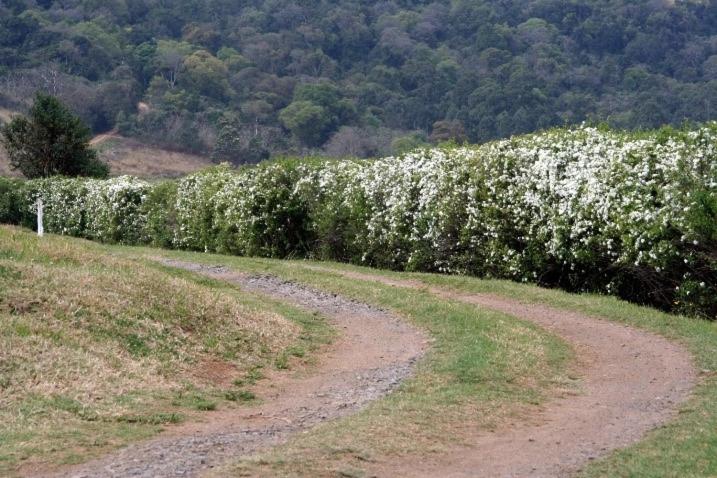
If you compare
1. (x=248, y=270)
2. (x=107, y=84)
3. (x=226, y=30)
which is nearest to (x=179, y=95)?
(x=107, y=84)

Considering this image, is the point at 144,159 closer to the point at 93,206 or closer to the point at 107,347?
the point at 93,206

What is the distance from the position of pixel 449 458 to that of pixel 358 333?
22.1 ft

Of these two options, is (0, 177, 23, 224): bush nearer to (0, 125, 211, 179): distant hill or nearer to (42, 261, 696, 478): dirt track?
(42, 261, 696, 478): dirt track

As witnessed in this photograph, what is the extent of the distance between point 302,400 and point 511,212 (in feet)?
31.5

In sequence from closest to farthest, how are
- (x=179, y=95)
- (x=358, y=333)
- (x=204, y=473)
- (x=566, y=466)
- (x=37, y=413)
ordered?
(x=204, y=473), (x=566, y=466), (x=37, y=413), (x=358, y=333), (x=179, y=95)

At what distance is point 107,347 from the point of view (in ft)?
35.6

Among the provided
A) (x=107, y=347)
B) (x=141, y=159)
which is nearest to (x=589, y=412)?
(x=107, y=347)

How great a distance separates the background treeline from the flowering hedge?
Answer: 34825 millimetres

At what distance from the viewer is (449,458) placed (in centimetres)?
779

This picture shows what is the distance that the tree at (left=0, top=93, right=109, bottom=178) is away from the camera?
41594mm

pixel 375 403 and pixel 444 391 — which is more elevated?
pixel 444 391

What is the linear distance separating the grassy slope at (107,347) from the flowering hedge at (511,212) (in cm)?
512

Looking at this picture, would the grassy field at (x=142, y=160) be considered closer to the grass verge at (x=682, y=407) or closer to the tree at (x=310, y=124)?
the tree at (x=310, y=124)

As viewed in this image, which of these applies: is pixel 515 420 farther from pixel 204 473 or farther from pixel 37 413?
pixel 37 413
